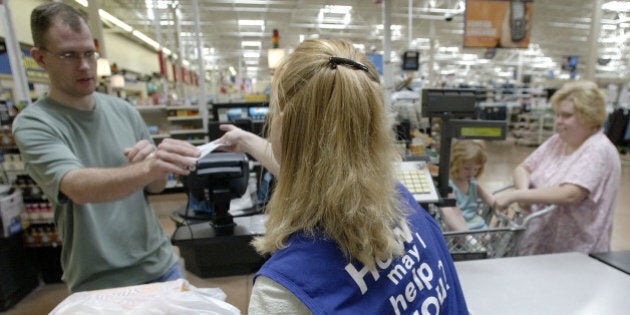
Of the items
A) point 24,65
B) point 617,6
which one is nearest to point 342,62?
point 24,65

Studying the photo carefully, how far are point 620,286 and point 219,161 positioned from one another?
154 cm

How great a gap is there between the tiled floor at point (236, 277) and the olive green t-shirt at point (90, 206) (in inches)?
19.8

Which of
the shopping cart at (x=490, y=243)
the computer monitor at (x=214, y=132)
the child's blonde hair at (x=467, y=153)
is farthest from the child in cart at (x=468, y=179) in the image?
the computer monitor at (x=214, y=132)

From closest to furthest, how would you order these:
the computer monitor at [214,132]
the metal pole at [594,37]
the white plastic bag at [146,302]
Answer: the white plastic bag at [146,302] → the computer monitor at [214,132] → the metal pole at [594,37]

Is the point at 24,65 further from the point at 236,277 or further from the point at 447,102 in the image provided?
the point at 447,102

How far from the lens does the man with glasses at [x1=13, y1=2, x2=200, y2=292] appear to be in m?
1.04

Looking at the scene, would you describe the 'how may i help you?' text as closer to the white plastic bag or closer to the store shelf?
the white plastic bag

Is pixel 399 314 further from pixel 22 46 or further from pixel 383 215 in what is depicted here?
pixel 22 46

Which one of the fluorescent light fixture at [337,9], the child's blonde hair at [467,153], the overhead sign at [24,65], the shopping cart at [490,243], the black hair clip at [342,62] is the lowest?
the shopping cart at [490,243]

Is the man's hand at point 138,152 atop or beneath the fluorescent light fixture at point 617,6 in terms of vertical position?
beneath

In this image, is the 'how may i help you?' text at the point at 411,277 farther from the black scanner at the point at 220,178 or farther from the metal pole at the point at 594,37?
the metal pole at the point at 594,37

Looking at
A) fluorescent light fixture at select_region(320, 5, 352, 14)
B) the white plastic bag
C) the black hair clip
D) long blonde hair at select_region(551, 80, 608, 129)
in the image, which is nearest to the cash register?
the white plastic bag

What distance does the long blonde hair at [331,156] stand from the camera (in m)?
0.62

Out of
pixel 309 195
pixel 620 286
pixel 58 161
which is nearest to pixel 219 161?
pixel 58 161
